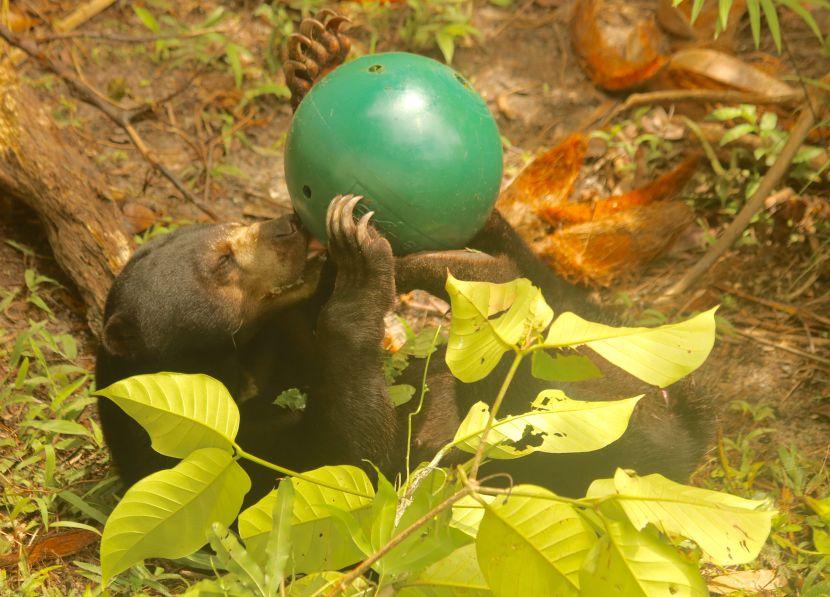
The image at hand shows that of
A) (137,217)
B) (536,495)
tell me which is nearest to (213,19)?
(137,217)

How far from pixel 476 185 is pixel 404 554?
1.53 metres

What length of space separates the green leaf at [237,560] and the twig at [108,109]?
3340 millimetres

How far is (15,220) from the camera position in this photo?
4961mm

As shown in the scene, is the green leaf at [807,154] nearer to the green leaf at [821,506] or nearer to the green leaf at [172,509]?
the green leaf at [821,506]

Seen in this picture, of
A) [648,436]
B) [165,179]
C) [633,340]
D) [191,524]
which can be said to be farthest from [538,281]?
[165,179]

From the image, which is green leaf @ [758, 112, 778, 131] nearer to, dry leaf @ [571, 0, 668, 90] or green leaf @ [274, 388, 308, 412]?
dry leaf @ [571, 0, 668, 90]

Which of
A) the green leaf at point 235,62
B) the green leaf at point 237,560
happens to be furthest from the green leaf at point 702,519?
the green leaf at point 235,62

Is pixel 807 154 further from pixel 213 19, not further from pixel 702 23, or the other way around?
pixel 213 19

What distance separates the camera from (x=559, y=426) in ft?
7.33

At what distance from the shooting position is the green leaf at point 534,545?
1.90 meters

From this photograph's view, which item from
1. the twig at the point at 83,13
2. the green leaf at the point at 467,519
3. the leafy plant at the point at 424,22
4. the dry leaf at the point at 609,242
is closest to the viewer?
the green leaf at the point at 467,519

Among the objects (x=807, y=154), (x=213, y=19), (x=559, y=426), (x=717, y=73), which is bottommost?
(x=807, y=154)

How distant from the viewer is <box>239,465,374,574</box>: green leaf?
7.63ft

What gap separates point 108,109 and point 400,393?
3.19 m
